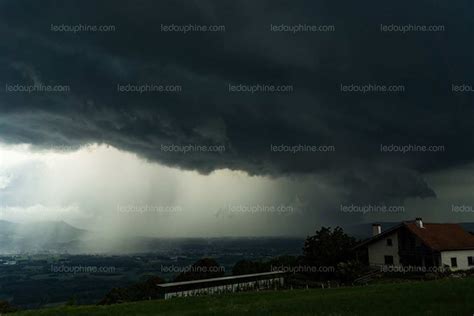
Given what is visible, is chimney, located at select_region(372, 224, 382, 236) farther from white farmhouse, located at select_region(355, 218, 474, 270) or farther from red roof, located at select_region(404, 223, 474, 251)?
red roof, located at select_region(404, 223, 474, 251)

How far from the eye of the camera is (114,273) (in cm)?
11500

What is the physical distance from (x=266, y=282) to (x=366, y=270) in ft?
41.4

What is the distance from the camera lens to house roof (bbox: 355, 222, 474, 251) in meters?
48.2

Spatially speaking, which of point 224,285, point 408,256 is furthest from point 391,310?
point 408,256

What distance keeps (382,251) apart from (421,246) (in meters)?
5.25

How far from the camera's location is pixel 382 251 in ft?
173

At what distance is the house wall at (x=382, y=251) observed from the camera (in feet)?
169

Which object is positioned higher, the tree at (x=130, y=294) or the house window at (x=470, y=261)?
the house window at (x=470, y=261)

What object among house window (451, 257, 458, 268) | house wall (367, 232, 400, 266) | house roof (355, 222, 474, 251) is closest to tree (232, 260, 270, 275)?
house roof (355, 222, 474, 251)

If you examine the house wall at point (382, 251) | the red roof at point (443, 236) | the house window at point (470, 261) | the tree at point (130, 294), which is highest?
the red roof at point (443, 236)

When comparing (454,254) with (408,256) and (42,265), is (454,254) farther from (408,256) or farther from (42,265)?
(42,265)

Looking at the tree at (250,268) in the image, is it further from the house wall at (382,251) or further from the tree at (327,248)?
the house wall at (382,251)

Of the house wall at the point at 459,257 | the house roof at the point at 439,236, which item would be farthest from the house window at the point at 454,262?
the house roof at the point at 439,236

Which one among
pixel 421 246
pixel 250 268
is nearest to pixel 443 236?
pixel 421 246
